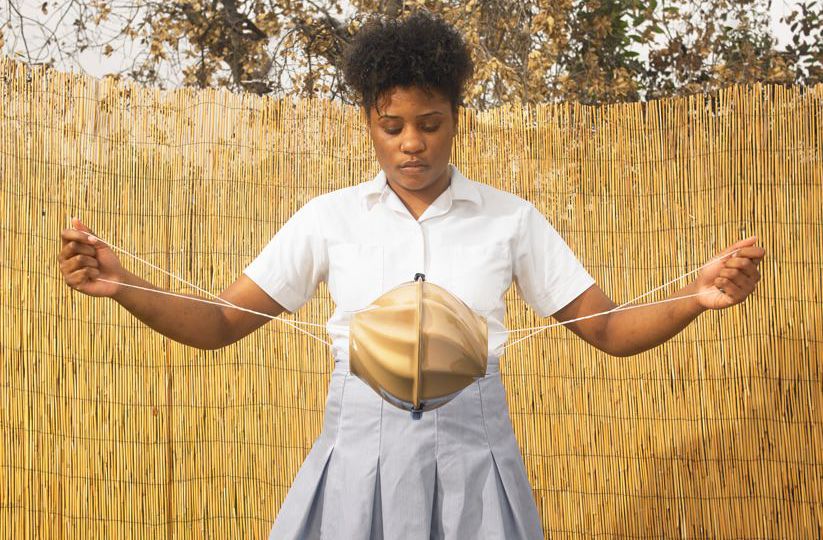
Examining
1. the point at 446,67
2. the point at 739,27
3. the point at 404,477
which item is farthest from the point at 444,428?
the point at 739,27

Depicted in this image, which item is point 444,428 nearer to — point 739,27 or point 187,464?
point 187,464

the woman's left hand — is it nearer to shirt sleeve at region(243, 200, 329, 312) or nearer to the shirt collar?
the shirt collar

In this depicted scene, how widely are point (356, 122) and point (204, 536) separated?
4.27ft

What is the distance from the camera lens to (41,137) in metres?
2.89

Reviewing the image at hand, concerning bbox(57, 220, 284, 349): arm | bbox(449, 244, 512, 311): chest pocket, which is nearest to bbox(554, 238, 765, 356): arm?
bbox(449, 244, 512, 311): chest pocket

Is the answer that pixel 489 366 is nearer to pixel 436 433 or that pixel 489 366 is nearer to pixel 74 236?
pixel 436 433

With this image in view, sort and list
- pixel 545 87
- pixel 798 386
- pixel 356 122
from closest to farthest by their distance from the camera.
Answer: pixel 798 386 → pixel 356 122 → pixel 545 87

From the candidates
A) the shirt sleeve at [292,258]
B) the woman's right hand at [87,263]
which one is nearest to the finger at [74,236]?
the woman's right hand at [87,263]

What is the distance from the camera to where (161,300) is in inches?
59.5

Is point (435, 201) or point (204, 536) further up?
point (435, 201)

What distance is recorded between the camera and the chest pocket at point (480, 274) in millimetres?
1505

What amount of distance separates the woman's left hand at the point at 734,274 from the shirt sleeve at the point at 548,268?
0.65ft

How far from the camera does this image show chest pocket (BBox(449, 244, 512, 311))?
4.94 feet

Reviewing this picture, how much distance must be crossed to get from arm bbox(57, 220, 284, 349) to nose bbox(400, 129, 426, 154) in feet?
1.07
